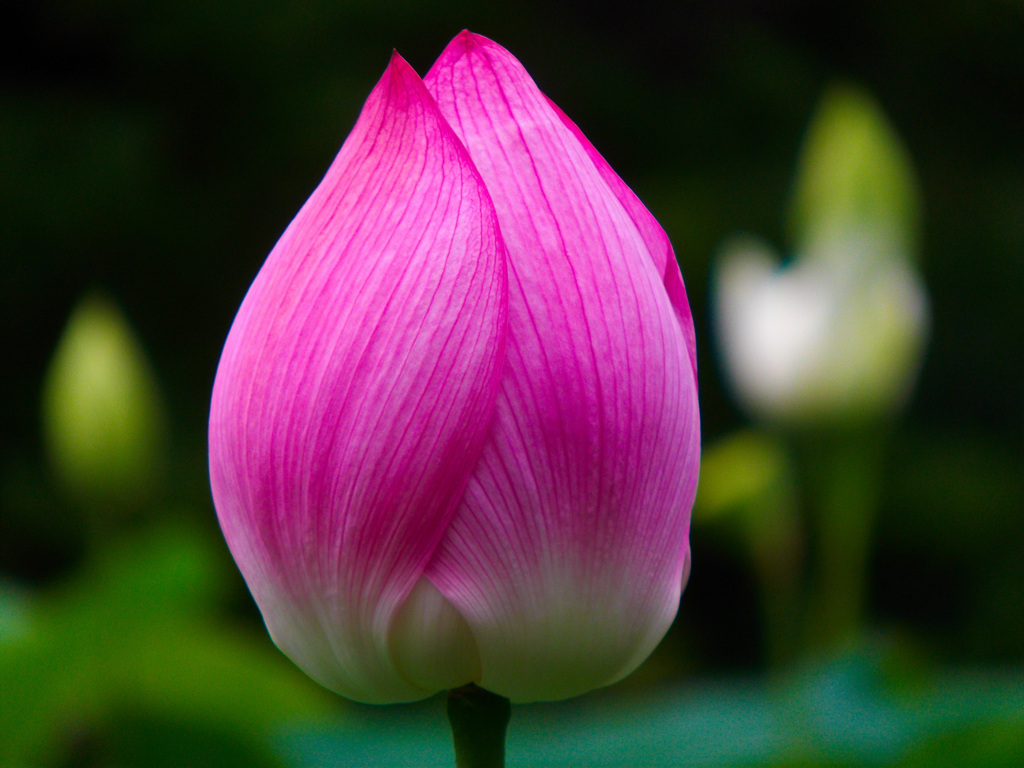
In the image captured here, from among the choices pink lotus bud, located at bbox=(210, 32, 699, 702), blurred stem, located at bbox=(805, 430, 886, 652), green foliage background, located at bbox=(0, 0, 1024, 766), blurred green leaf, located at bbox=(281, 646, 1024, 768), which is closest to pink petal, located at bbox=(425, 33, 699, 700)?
pink lotus bud, located at bbox=(210, 32, 699, 702)

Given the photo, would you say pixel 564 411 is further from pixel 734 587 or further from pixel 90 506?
pixel 734 587

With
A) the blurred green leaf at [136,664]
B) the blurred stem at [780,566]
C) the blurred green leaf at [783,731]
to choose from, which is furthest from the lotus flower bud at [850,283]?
the blurred green leaf at [136,664]

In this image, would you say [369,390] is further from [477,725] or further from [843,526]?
[843,526]

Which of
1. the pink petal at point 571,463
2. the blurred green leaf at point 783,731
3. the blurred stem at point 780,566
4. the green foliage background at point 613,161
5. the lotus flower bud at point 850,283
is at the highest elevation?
the green foliage background at point 613,161

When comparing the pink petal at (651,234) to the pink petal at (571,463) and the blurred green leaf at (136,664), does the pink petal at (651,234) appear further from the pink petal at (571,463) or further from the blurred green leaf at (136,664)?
the blurred green leaf at (136,664)

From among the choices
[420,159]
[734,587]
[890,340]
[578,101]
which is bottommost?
[420,159]

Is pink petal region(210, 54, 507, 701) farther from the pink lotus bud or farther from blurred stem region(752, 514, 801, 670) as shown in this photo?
blurred stem region(752, 514, 801, 670)

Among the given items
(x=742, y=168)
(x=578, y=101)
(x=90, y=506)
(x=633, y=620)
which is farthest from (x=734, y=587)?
(x=633, y=620)
